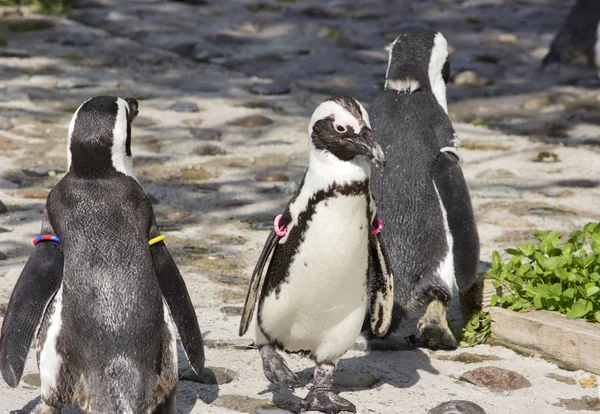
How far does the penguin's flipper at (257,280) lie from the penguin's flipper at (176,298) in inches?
13.2

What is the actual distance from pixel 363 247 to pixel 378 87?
198 inches

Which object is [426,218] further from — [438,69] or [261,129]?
[261,129]

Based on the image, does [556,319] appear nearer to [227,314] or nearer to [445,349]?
[445,349]

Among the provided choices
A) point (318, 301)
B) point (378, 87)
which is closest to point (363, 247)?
point (318, 301)

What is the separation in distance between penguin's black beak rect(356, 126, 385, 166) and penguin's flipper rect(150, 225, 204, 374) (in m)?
0.67

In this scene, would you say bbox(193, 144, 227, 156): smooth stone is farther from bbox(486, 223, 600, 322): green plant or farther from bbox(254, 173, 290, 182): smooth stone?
bbox(486, 223, 600, 322): green plant

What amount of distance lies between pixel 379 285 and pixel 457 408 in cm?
50

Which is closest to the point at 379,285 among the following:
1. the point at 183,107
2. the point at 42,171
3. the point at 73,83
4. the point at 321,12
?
the point at 42,171

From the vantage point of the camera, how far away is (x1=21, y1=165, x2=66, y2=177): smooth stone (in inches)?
242

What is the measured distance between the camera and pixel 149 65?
28.4 feet

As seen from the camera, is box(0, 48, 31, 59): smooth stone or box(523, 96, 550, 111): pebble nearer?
box(523, 96, 550, 111): pebble

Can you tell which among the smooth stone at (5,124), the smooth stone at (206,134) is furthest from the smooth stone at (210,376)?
the smooth stone at (5,124)

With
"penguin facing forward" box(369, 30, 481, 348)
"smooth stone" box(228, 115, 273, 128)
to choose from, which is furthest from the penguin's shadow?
"smooth stone" box(228, 115, 273, 128)

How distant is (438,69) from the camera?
4.65 metres
